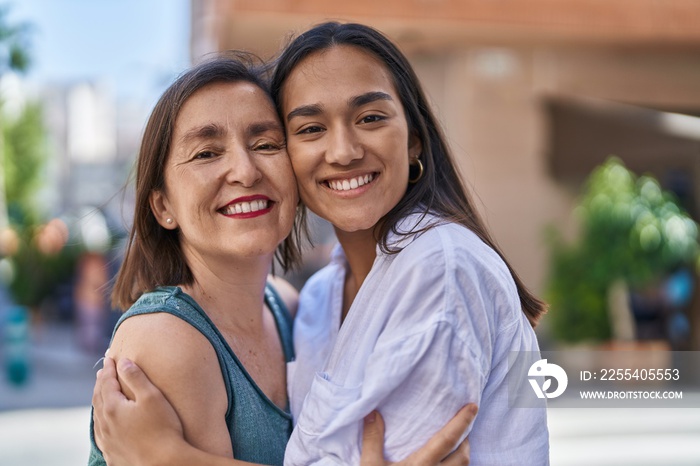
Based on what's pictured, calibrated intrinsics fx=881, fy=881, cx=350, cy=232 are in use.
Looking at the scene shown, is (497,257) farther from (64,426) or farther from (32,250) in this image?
(32,250)

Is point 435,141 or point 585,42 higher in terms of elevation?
point 585,42

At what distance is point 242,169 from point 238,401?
0.60 meters

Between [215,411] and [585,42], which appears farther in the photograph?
[585,42]

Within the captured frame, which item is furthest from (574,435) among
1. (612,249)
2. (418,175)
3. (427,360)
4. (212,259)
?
(427,360)

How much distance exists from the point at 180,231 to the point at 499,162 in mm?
7938

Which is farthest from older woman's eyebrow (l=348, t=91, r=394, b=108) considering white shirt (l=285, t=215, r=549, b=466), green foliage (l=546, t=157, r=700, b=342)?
green foliage (l=546, t=157, r=700, b=342)

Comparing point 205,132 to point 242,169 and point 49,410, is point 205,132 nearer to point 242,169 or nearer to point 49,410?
point 242,169

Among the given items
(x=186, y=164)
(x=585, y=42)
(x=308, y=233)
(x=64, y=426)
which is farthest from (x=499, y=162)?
(x=186, y=164)

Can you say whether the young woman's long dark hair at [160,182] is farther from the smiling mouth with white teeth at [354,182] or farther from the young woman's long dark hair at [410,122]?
the smiling mouth with white teeth at [354,182]

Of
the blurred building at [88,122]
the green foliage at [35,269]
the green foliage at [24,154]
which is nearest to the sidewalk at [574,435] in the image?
the green foliage at [35,269]

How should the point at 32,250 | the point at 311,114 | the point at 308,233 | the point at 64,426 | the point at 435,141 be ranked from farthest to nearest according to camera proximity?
1. the point at 32,250
2. the point at 64,426
3. the point at 308,233
4. the point at 435,141
5. the point at 311,114

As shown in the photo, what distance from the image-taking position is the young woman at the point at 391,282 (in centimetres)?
198

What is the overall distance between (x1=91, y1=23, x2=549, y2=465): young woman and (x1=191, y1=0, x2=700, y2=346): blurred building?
7.03 metres

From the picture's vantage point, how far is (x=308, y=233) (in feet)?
9.87
